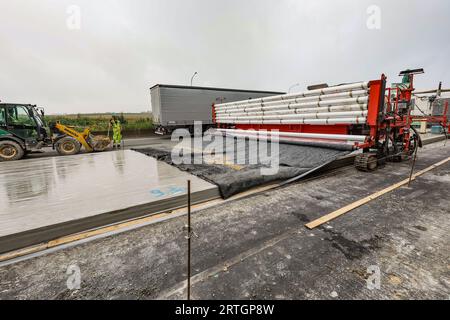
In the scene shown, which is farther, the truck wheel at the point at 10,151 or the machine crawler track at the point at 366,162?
the truck wheel at the point at 10,151

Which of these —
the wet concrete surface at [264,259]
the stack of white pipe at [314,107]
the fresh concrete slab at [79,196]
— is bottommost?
the wet concrete surface at [264,259]

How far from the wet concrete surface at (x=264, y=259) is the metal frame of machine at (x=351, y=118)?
220cm

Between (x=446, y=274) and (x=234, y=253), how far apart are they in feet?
6.69

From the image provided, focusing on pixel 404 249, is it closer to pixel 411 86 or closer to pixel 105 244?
pixel 105 244

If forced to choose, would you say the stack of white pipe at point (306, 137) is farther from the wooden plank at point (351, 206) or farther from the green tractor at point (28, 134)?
the green tractor at point (28, 134)

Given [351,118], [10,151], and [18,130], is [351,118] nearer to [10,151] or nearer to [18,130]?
[18,130]

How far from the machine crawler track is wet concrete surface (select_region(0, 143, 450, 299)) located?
6.64 feet

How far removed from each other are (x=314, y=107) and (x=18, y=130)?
10.5 metres

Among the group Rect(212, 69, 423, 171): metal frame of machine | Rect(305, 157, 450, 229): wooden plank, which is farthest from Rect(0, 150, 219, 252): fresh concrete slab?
Rect(212, 69, 423, 171): metal frame of machine

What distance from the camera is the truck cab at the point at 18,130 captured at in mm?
7352

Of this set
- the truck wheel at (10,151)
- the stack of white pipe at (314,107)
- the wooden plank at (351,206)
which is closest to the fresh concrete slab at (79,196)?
the wooden plank at (351,206)

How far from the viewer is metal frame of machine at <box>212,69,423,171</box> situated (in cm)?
481

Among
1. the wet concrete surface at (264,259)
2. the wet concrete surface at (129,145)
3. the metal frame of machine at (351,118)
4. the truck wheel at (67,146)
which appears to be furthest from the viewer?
the wet concrete surface at (129,145)
